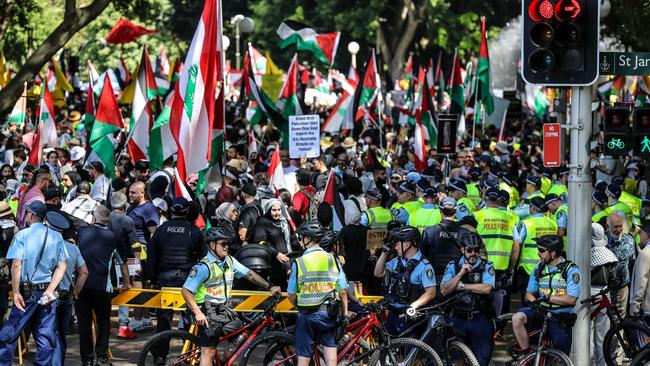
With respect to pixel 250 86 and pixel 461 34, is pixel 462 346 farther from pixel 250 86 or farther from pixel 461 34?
pixel 461 34

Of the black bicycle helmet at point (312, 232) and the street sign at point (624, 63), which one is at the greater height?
the street sign at point (624, 63)

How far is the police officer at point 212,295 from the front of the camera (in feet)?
37.2

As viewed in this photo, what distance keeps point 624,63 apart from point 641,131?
63cm

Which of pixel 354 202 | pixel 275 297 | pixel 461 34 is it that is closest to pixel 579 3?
pixel 275 297

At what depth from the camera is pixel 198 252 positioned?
13.3 m

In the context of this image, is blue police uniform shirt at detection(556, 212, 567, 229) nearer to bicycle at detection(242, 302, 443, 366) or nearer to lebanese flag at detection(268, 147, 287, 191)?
bicycle at detection(242, 302, 443, 366)

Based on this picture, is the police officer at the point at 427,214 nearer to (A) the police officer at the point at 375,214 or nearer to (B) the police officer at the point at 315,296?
(A) the police officer at the point at 375,214

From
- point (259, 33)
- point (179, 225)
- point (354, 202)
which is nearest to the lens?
point (179, 225)

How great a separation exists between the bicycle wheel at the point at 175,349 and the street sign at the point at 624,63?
14.3ft

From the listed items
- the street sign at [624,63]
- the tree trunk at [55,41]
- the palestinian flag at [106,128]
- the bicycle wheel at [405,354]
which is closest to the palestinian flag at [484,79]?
the tree trunk at [55,41]

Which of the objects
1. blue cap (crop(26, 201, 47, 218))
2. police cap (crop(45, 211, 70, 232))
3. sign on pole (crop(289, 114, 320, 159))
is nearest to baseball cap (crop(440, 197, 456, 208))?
police cap (crop(45, 211, 70, 232))

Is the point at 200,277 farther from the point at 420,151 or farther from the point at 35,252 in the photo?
the point at 420,151

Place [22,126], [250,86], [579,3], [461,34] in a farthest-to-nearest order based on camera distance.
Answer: [461,34], [22,126], [250,86], [579,3]

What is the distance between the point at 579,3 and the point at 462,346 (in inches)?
122
